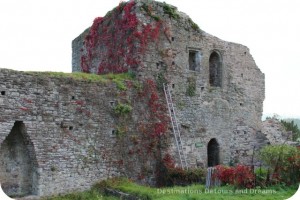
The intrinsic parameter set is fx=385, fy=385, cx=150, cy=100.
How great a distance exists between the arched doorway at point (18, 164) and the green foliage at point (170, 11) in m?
8.58

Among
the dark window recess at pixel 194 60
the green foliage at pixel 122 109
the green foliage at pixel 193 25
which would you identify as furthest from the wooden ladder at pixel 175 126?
the green foliage at pixel 193 25

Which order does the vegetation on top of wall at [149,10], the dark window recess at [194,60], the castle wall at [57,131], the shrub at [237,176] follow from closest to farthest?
the shrub at [237,176]
the castle wall at [57,131]
the vegetation on top of wall at [149,10]
the dark window recess at [194,60]

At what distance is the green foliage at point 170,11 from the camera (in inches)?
699

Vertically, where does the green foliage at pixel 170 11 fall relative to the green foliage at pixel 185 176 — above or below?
above

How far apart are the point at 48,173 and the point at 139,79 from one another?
5.49m

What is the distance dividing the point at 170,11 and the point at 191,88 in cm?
370

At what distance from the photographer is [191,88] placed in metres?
18.1

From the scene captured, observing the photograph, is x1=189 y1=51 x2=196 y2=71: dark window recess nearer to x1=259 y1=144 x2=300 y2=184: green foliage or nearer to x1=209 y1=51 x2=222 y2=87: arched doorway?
x1=209 y1=51 x2=222 y2=87: arched doorway

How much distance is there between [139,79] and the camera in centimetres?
1627

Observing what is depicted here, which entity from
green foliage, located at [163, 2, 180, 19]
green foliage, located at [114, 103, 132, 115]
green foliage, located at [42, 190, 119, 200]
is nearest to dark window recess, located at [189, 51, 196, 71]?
green foliage, located at [163, 2, 180, 19]

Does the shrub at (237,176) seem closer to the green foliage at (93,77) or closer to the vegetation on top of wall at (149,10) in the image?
the green foliage at (93,77)

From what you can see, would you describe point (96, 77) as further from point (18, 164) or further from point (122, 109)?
point (18, 164)


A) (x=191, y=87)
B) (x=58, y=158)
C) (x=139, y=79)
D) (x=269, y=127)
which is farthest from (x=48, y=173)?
(x=269, y=127)

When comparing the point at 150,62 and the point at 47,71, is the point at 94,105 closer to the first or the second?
the point at 47,71
